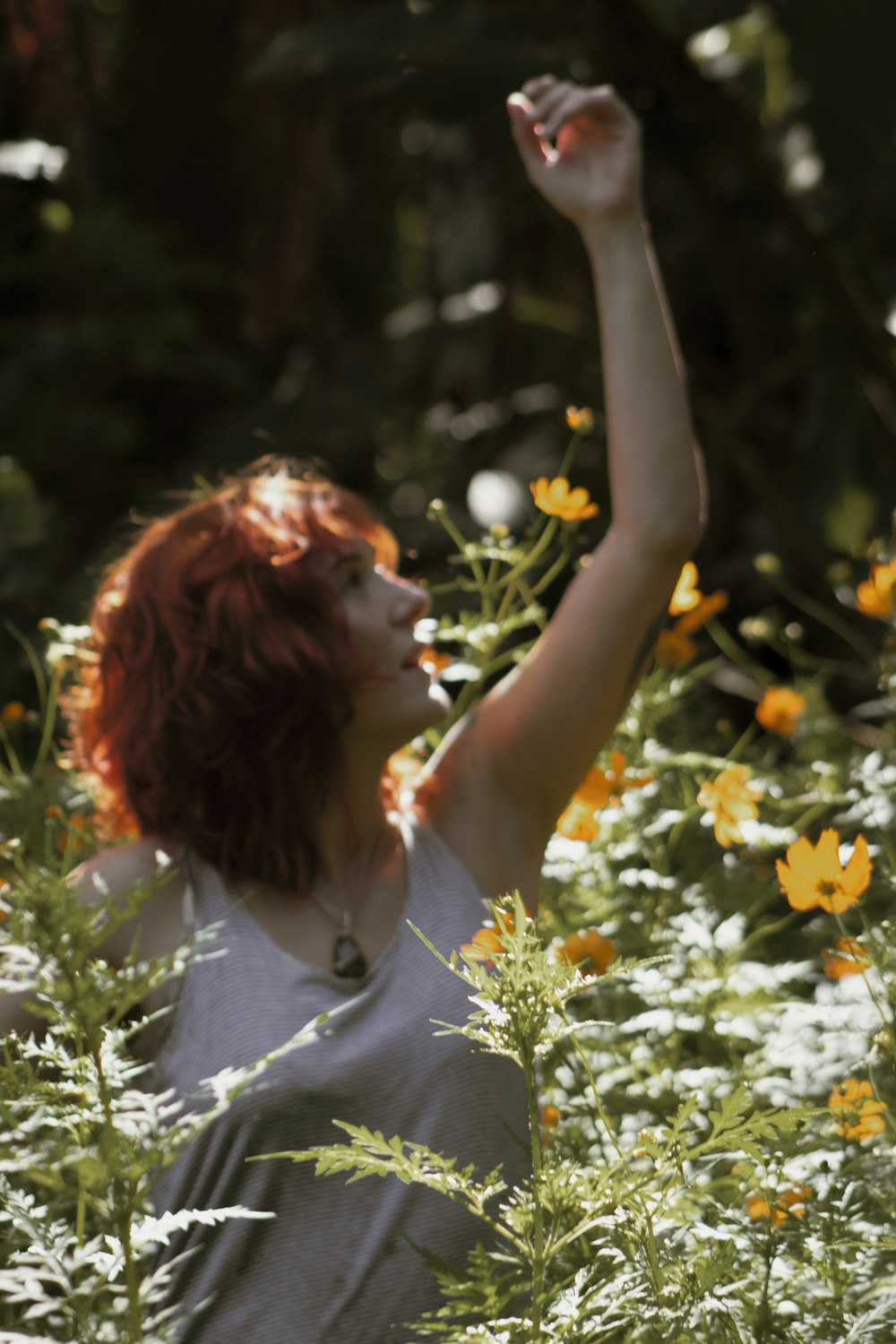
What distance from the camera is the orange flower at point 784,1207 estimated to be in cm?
71

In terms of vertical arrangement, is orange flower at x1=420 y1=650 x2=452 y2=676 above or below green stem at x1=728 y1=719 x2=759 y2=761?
above

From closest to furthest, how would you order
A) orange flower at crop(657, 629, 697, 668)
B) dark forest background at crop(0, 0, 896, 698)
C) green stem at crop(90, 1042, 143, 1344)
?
1. green stem at crop(90, 1042, 143, 1344)
2. orange flower at crop(657, 629, 697, 668)
3. dark forest background at crop(0, 0, 896, 698)

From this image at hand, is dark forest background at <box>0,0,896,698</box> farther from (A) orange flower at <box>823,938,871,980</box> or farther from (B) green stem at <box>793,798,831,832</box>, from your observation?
(A) orange flower at <box>823,938,871,980</box>

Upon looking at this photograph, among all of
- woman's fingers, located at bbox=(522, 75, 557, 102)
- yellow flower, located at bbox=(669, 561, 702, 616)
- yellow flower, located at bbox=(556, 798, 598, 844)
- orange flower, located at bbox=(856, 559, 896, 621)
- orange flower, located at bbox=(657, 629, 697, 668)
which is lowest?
yellow flower, located at bbox=(556, 798, 598, 844)

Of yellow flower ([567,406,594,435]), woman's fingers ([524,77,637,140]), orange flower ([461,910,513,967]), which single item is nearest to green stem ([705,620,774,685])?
yellow flower ([567,406,594,435])

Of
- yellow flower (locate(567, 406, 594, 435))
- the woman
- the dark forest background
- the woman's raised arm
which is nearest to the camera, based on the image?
the woman

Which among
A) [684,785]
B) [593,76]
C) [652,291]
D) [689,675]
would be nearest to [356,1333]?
[684,785]

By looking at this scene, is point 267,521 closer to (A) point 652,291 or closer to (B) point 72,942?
(A) point 652,291

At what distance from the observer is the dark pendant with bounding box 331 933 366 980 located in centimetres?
104

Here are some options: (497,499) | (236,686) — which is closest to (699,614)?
(236,686)

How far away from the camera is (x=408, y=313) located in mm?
3590

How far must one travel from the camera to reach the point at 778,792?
50.7 inches

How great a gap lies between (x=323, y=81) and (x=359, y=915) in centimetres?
162

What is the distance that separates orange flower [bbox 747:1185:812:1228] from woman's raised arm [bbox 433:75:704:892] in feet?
1.25
